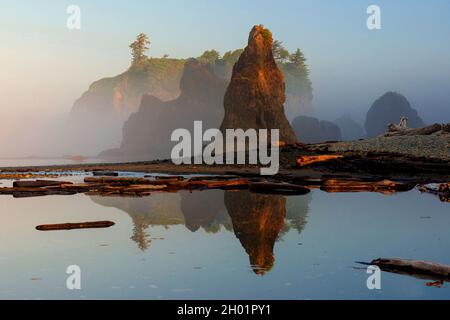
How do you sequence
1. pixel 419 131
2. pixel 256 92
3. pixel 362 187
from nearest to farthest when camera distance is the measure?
pixel 362 187
pixel 419 131
pixel 256 92

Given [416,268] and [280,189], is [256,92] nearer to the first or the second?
[280,189]

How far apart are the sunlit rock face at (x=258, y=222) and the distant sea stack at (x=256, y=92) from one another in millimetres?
64813

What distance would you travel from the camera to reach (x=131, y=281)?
9.25 metres

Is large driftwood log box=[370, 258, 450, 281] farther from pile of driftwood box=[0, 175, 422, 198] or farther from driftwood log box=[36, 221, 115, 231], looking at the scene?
pile of driftwood box=[0, 175, 422, 198]

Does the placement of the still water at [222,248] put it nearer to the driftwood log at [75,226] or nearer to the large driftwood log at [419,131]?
the driftwood log at [75,226]

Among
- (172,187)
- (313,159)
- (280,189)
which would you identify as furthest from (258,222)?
(313,159)

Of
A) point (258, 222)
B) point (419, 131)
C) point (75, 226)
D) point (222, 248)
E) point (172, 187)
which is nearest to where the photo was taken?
point (222, 248)

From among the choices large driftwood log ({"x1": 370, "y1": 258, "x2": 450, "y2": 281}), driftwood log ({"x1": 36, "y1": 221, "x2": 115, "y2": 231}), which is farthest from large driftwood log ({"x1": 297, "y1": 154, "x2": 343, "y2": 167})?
large driftwood log ({"x1": 370, "y1": 258, "x2": 450, "y2": 281})

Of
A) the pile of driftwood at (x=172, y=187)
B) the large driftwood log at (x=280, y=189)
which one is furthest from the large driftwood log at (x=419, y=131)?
the large driftwood log at (x=280, y=189)

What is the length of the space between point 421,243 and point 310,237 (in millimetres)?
2552

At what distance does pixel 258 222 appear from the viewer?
1642 cm

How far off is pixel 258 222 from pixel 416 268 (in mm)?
6917

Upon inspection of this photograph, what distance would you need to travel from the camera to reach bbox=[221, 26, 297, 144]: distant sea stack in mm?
90500
